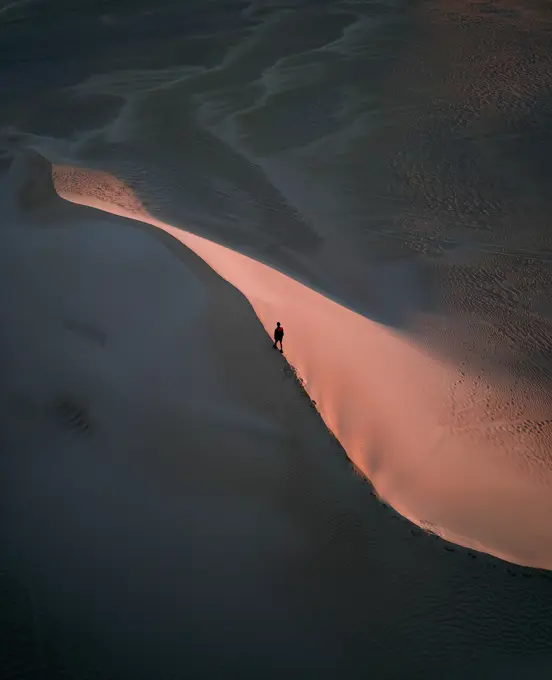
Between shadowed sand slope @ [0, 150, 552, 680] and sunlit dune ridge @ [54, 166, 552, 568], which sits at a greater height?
shadowed sand slope @ [0, 150, 552, 680]

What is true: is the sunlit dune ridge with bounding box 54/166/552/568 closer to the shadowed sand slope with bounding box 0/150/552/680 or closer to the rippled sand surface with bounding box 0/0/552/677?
the rippled sand surface with bounding box 0/0/552/677

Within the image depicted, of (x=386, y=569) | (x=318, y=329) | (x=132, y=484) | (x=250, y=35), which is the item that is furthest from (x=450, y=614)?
(x=250, y=35)

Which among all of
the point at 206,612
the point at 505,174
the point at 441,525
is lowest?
the point at 505,174

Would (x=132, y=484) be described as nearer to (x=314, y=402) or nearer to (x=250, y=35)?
(x=314, y=402)

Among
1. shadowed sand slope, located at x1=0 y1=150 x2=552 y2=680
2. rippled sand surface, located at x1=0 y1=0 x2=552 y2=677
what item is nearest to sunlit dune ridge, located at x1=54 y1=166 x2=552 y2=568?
rippled sand surface, located at x1=0 y1=0 x2=552 y2=677

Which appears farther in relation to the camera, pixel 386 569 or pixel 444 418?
pixel 444 418

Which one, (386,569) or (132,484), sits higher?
(132,484)

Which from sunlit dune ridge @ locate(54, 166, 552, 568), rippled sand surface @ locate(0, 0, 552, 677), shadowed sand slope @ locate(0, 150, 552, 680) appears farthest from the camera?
rippled sand surface @ locate(0, 0, 552, 677)
